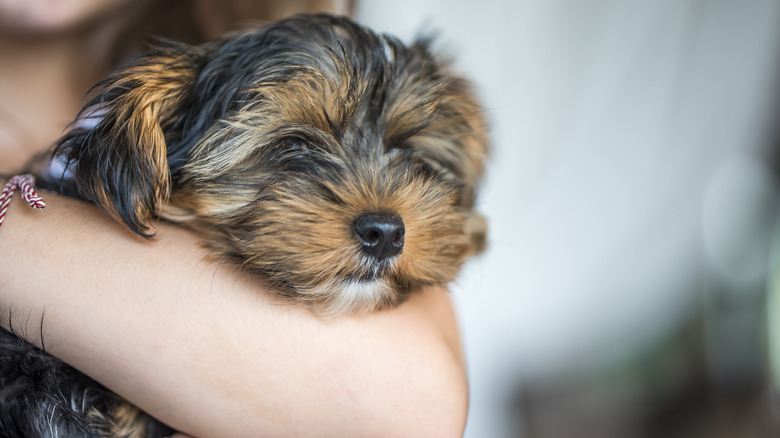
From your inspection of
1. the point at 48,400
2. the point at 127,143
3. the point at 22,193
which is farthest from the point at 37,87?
the point at 48,400

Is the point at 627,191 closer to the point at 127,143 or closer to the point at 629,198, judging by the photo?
the point at 629,198

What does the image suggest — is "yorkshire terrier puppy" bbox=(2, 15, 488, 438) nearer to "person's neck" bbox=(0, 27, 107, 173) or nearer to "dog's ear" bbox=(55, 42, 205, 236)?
"dog's ear" bbox=(55, 42, 205, 236)

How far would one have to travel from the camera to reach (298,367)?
4.30 ft

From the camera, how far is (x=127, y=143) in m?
1.25

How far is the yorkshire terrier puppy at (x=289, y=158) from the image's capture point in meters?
1.26

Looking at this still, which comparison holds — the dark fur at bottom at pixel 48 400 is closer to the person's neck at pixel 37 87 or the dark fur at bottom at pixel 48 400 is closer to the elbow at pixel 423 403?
the elbow at pixel 423 403

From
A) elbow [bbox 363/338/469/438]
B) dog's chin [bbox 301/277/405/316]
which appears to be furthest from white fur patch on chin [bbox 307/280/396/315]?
elbow [bbox 363/338/469/438]

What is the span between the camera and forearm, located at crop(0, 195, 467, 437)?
1264 millimetres

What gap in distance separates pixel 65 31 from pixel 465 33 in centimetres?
260

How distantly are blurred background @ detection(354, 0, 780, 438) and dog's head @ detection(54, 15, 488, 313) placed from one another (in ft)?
7.53

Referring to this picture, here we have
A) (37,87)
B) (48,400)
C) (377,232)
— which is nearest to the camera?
(377,232)

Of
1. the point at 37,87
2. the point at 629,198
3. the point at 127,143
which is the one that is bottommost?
the point at 629,198

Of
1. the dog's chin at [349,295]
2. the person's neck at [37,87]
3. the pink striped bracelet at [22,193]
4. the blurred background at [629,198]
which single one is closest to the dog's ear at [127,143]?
the pink striped bracelet at [22,193]

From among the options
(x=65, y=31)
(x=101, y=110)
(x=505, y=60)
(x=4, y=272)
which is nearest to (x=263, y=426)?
(x=4, y=272)
